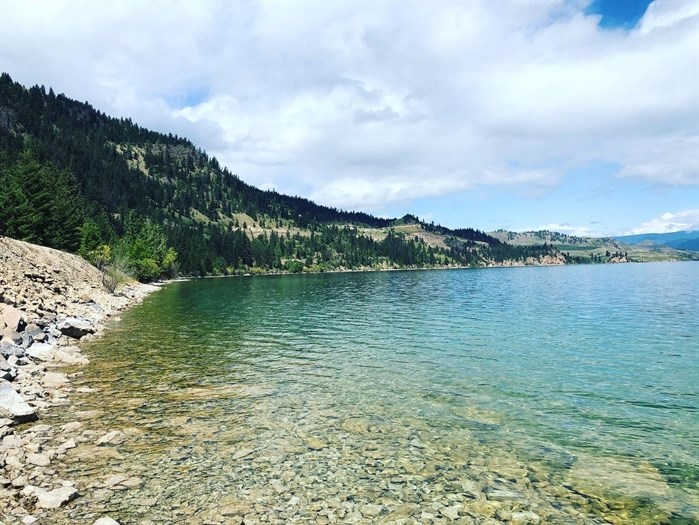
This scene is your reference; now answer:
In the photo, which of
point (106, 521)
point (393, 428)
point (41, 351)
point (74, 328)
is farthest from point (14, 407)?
point (74, 328)

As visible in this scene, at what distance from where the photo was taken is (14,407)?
17875 millimetres

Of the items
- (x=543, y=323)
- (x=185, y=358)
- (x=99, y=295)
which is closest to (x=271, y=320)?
(x=185, y=358)

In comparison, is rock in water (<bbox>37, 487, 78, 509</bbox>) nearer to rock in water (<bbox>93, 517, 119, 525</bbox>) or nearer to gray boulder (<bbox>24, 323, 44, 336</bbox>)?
rock in water (<bbox>93, 517, 119, 525</bbox>)

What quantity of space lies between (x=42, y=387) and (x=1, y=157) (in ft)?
490

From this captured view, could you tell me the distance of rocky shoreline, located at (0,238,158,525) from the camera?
39.9 feet

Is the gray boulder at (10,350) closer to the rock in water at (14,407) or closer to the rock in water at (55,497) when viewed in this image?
the rock in water at (14,407)

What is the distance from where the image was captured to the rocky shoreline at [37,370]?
12.2 metres

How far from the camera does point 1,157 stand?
132500 mm

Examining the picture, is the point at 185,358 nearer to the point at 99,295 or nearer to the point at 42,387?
the point at 42,387

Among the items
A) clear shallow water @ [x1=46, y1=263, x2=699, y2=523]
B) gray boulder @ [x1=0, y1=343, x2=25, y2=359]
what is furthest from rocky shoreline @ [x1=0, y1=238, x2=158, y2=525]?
clear shallow water @ [x1=46, y1=263, x2=699, y2=523]

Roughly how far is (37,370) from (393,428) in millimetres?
20955

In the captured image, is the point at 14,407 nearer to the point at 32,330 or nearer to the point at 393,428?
the point at 393,428

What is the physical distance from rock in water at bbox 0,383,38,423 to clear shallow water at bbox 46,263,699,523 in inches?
81.9

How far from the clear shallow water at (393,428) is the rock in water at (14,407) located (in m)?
2.08
